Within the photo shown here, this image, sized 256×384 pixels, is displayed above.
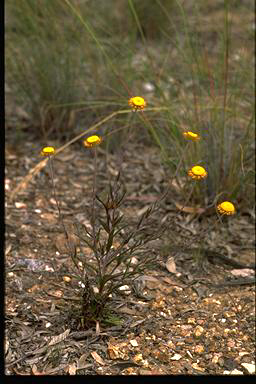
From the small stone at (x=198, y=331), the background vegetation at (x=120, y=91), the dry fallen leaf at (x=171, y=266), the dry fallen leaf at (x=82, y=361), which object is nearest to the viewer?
the dry fallen leaf at (x=82, y=361)

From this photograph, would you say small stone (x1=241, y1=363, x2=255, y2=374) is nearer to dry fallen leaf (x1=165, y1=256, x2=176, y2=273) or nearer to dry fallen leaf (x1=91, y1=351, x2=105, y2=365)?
dry fallen leaf (x1=91, y1=351, x2=105, y2=365)

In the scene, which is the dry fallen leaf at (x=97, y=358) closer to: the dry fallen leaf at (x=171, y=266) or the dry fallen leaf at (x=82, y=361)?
the dry fallen leaf at (x=82, y=361)

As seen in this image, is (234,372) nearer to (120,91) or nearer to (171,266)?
(171,266)

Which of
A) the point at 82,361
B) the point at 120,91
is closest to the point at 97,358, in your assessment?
the point at 82,361

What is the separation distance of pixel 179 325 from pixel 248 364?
32 centimetres

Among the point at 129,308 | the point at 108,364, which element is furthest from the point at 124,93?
the point at 108,364

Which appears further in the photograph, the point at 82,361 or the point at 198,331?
the point at 198,331

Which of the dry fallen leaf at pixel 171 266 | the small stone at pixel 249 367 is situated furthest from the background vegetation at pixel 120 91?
the small stone at pixel 249 367

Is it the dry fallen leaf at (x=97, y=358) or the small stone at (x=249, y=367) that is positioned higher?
the dry fallen leaf at (x=97, y=358)

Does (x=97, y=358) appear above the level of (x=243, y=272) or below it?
below

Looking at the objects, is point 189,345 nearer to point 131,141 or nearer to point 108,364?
point 108,364

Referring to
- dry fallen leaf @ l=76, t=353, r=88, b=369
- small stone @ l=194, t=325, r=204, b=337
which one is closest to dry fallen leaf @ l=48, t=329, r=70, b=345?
dry fallen leaf @ l=76, t=353, r=88, b=369

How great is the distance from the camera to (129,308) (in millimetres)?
2764
